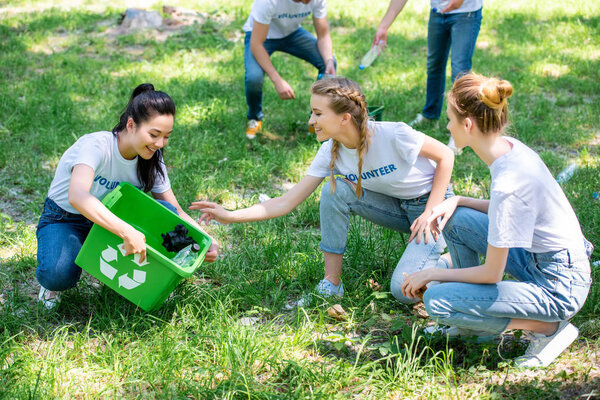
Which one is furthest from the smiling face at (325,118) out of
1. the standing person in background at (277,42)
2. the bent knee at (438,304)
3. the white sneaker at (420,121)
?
the white sneaker at (420,121)

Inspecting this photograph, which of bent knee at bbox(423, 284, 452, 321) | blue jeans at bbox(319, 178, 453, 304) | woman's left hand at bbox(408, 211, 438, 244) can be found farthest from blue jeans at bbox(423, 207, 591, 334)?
blue jeans at bbox(319, 178, 453, 304)

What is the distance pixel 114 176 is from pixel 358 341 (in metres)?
1.33

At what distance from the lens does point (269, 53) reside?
4820mm

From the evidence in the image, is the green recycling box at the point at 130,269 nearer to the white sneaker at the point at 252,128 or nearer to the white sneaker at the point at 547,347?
the white sneaker at the point at 547,347

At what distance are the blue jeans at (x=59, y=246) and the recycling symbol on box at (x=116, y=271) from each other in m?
0.27

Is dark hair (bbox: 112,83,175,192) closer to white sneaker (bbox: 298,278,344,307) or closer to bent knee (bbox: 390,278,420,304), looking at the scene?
white sneaker (bbox: 298,278,344,307)

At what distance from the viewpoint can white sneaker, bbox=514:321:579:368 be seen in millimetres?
2252

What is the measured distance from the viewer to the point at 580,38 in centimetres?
673

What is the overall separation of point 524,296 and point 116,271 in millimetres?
1595

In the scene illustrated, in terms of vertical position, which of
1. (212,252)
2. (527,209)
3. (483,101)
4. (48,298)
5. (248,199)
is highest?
(483,101)

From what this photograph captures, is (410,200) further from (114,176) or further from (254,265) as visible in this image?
(114,176)

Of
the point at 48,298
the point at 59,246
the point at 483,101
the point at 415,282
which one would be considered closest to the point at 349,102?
the point at 483,101

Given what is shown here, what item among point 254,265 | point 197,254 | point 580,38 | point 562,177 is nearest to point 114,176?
point 197,254

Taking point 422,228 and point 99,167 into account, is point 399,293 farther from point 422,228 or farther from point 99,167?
point 99,167
